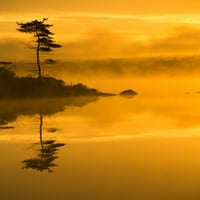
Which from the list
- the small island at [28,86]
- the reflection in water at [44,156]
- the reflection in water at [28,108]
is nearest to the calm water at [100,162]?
the reflection in water at [44,156]

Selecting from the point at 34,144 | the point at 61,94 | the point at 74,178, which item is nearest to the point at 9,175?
the point at 74,178

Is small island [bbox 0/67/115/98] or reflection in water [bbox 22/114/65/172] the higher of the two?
small island [bbox 0/67/115/98]

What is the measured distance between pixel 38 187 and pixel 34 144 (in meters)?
4.33

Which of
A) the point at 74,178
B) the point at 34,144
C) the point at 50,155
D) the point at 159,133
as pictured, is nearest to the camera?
the point at 74,178

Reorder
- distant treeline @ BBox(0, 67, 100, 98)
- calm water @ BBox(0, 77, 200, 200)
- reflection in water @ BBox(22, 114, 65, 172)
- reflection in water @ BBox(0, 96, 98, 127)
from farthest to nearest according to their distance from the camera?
distant treeline @ BBox(0, 67, 100, 98) < reflection in water @ BBox(0, 96, 98, 127) < reflection in water @ BBox(22, 114, 65, 172) < calm water @ BBox(0, 77, 200, 200)

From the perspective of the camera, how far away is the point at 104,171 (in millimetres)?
7516

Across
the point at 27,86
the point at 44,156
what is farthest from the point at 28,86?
the point at 44,156

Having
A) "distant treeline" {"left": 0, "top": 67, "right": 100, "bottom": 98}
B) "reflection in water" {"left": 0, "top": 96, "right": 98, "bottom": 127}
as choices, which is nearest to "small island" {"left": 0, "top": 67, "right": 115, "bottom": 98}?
"distant treeline" {"left": 0, "top": 67, "right": 100, "bottom": 98}

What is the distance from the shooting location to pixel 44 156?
9.12 metres

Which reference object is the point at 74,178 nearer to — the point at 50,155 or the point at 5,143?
the point at 50,155

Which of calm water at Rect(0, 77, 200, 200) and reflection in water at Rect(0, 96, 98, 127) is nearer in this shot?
calm water at Rect(0, 77, 200, 200)

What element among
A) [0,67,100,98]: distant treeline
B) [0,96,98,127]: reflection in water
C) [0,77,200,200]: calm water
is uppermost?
[0,67,100,98]: distant treeline

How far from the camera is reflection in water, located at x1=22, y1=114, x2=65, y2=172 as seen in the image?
26.7ft

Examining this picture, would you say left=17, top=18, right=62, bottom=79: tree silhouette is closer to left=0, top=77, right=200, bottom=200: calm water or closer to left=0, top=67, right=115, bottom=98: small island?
left=0, top=67, right=115, bottom=98: small island
